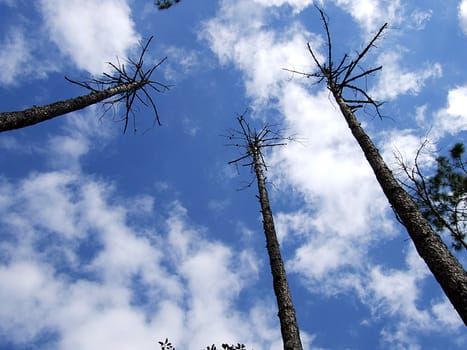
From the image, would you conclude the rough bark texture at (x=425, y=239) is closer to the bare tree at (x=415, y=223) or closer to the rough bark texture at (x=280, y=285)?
the bare tree at (x=415, y=223)

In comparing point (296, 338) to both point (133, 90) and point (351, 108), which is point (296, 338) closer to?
point (351, 108)

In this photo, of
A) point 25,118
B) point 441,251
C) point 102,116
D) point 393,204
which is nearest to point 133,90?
point 102,116

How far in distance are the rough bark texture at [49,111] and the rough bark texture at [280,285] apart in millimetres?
A: 4282

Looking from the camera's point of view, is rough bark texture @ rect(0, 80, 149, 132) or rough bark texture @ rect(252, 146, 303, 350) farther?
rough bark texture @ rect(252, 146, 303, 350)

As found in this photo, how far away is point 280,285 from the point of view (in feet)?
20.7

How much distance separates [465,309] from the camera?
3.12 meters

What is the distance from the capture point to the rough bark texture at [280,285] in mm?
5418

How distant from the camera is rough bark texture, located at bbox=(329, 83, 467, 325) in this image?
329 centimetres

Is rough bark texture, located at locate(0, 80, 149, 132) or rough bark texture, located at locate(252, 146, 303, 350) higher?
rough bark texture, located at locate(0, 80, 149, 132)

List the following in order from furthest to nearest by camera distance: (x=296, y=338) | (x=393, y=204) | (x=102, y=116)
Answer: (x=102, y=116) < (x=296, y=338) < (x=393, y=204)

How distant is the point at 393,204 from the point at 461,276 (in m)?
1.22

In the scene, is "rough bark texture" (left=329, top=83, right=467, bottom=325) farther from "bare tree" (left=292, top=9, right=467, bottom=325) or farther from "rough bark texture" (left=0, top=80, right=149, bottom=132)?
"rough bark texture" (left=0, top=80, right=149, bottom=132)

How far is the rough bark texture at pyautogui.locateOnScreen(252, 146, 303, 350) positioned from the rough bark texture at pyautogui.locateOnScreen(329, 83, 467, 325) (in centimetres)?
256

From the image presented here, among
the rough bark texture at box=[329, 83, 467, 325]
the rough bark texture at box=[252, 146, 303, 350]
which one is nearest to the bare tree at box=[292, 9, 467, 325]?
the rough bark texture at box=[329, 83, 467, 325]
